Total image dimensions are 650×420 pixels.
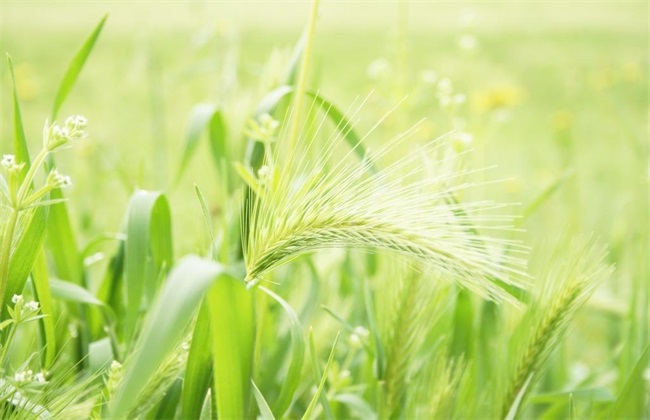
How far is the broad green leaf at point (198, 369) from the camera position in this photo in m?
0.76

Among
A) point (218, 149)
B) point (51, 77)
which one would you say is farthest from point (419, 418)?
point (51, 77)

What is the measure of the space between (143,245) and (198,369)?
0.21 m

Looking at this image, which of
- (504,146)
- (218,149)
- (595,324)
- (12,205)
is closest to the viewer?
(12,205)

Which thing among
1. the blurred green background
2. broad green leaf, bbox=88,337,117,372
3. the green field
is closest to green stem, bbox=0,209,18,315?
the green field

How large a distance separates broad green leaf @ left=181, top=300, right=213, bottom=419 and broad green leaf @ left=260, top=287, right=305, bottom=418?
0.07 meters

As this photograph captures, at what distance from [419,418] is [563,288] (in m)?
0.28

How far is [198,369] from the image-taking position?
787 millimetres

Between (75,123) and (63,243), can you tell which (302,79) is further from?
(63,243)

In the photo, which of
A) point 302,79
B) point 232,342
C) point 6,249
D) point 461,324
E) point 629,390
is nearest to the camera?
point 232,342

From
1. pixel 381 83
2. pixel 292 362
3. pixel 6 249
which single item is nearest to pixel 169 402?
pixel 292 362

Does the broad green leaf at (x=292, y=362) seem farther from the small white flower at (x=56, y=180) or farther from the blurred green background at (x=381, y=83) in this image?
the blurred green background at (x=381, y=83)

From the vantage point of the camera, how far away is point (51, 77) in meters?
4.52

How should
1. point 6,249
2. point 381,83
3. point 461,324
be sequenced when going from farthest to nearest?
point 381,83, point 461,324, point 6,249

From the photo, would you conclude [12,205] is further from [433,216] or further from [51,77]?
[51,77]
